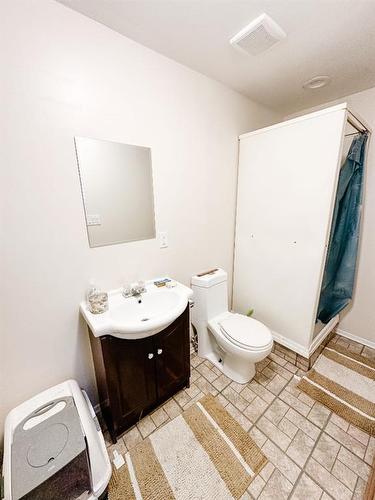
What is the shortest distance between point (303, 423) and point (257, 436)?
0.33 metres

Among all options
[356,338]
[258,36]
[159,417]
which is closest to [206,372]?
[159,417]

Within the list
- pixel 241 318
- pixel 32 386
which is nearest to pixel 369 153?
pixel 241 318

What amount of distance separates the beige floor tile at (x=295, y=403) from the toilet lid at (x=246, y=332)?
1.42ft

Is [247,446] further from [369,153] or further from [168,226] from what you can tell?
[369,153]

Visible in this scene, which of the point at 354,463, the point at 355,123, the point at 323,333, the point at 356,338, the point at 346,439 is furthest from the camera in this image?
the point at 356,338

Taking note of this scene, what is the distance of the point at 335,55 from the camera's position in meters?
1.31

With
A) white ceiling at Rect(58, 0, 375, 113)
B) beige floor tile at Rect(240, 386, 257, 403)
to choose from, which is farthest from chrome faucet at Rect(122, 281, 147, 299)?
white ceiling at Rect(58, 0, 375, 113)

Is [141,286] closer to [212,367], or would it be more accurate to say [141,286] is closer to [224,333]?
[224,333]

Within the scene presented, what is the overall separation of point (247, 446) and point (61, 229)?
5.40ft

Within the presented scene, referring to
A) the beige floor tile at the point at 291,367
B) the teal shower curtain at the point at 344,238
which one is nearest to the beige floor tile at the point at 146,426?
the beige floor tile at the point at 291,367

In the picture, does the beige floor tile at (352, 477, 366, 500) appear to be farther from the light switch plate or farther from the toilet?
the light switch plate

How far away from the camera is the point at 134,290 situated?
4.43 ft

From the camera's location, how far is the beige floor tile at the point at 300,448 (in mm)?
1125

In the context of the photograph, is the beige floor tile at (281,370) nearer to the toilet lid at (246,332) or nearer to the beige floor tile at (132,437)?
the toilet lid at (246,332)
